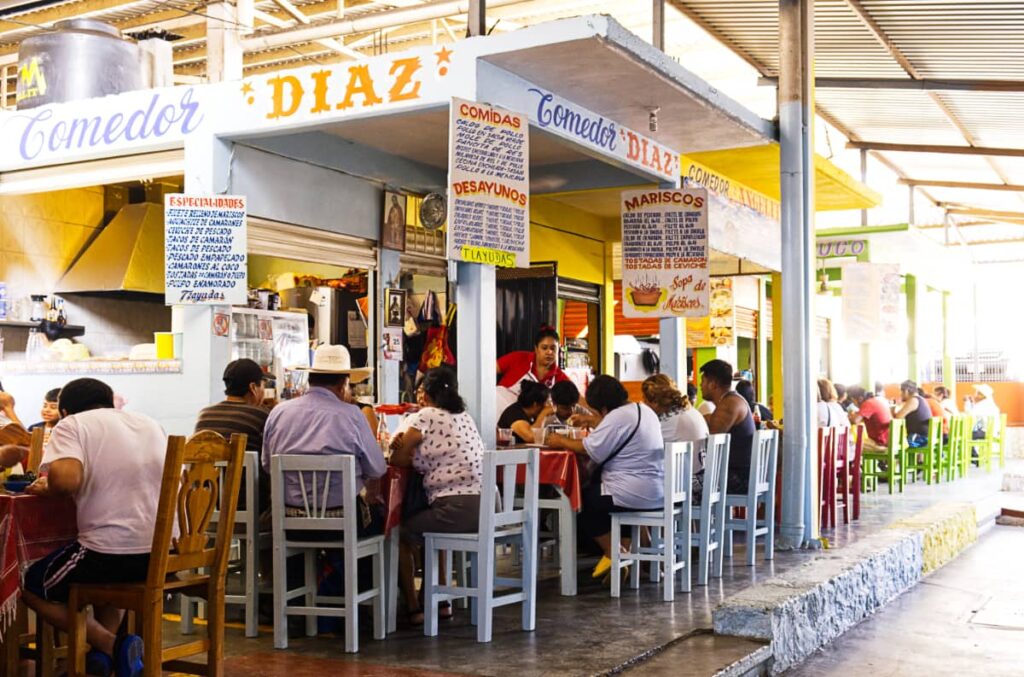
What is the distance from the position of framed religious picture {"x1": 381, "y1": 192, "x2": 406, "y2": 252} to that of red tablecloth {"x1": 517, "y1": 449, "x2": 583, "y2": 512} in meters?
3.32

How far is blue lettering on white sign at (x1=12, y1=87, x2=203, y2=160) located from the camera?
787 cm

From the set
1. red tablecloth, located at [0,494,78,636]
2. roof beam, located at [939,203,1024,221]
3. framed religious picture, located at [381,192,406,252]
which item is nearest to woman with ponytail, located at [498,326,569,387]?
framed religious picture, located at [381,192,406,252]

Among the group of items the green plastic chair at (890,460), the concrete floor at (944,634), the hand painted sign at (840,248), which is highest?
the hand painted sign at (840,248)

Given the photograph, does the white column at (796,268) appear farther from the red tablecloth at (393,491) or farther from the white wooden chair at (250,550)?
the white wooden chair at (250,550)

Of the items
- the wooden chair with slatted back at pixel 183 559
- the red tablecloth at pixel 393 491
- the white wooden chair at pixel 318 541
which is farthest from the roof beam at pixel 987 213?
the wooden chair with slatted back at pixel 183 559

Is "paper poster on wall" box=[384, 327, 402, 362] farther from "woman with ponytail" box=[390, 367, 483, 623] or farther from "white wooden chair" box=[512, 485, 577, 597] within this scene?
"woman with ponytail" box=[390, 367, 483, 623]

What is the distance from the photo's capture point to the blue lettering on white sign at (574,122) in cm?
755

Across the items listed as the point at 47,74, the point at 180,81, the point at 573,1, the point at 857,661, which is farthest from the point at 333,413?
the point at 180,81

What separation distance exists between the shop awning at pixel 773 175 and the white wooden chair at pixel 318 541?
590 cm

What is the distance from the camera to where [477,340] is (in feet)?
23.0

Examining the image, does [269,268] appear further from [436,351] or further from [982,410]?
[982,410]

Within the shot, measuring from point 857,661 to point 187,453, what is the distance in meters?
3.86

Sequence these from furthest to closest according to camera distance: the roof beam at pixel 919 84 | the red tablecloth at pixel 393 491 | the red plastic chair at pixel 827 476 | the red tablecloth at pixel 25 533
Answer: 1. the roof beam at pixel 919 84
2. the red plastic chair at pixel 827 476
3. the red tablecloth at pixel 393 491
4. the red tablecloth at pixel 25 533

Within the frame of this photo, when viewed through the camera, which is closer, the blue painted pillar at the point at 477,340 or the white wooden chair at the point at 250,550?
the white wooden chair at the point at 250,550
